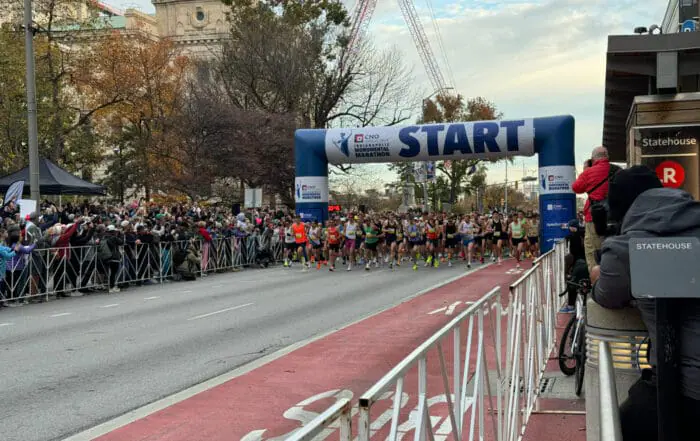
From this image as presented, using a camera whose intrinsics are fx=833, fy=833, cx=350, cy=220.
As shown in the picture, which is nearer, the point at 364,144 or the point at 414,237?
the point at 364,144

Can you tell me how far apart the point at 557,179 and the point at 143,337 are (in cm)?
1714

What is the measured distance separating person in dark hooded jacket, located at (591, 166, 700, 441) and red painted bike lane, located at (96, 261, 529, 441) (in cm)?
95

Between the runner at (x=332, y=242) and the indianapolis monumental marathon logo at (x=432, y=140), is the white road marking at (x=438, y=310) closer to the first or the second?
the runner at (x=332, y=242)

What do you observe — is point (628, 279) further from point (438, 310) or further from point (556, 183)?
point (556, 183)

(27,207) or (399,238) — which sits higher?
(27,207)

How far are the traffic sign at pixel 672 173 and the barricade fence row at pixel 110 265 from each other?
41.5 feet

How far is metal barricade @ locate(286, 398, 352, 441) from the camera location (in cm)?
226

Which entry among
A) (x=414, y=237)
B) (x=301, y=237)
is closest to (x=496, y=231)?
(x=414, y=237)

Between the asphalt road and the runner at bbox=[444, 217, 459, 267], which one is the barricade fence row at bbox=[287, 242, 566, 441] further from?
the runner at bbox=[444, 217, 459, 267]

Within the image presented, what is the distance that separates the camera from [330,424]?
8.20 feet

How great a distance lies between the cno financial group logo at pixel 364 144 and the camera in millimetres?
28812

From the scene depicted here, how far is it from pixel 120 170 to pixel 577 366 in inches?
2053

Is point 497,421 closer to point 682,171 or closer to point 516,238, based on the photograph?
point 682,171

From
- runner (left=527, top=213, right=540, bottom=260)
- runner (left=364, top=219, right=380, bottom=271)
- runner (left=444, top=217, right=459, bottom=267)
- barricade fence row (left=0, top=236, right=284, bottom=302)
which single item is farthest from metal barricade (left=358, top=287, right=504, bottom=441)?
runner (left=527, top=213, right=540, bottom=260)
